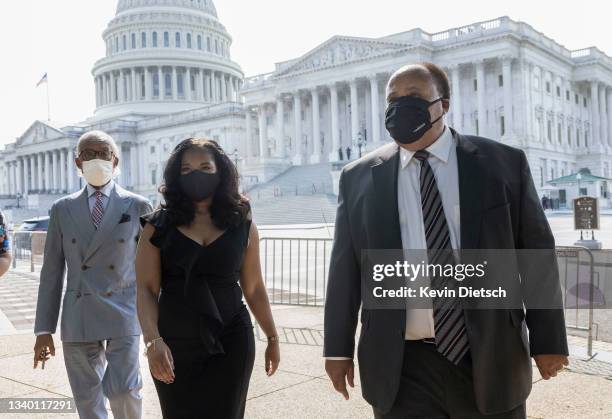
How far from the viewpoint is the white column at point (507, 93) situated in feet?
195

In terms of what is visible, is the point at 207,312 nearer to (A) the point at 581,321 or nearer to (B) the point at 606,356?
(B) the point at 606,356

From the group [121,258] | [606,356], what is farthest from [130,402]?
[606,356]

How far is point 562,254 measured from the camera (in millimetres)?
8922

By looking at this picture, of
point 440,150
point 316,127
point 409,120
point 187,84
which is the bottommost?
point 440,150

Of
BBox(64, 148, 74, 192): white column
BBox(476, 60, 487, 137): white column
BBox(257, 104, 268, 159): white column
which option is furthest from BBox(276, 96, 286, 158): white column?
BBox(64, 148, 74, 192): white column

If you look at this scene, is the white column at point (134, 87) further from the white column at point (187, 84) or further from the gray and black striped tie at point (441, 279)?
the gray and black striped tie at point (441, 279)

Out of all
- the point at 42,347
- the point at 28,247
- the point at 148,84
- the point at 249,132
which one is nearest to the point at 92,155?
the point at 42,347

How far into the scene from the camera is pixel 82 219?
15.4 ft

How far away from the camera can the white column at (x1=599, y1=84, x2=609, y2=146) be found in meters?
74.1

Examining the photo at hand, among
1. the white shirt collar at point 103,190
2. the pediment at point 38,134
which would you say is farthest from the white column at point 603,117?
the white shirt collar at point 103,190

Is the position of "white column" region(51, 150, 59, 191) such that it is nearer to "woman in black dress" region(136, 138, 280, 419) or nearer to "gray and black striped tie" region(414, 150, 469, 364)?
"woman in black dress" region(136, 138, 280, 419)

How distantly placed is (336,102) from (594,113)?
1110 inches

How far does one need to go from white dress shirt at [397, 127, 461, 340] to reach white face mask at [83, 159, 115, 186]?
2.30 meters

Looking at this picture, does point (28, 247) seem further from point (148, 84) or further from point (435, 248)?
point (148, 84)
